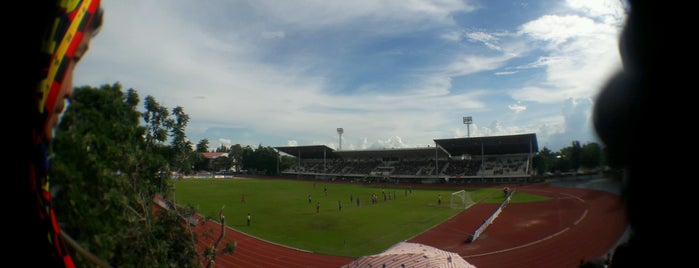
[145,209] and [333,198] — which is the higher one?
[145,209]

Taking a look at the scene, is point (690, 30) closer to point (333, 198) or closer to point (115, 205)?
point (115, 205)

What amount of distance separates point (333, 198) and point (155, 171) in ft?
79.4

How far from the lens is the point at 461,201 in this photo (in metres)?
19.4

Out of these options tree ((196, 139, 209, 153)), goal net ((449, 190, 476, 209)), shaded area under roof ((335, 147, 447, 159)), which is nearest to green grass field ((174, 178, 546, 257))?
goal net ((449, 190, 476, 209))

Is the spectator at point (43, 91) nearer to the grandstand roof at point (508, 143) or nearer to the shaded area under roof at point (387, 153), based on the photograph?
the grandstand roof at point (508, 143)

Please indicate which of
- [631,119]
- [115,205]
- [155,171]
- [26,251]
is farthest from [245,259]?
[631,119]

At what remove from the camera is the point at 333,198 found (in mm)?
26266

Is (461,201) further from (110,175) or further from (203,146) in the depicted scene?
(110,175)

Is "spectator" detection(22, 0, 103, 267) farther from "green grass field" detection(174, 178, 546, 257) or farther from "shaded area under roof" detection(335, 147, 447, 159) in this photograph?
"shaded area under roof" detection(335, 147, 447, 159)

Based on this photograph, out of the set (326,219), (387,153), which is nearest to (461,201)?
(326,219)

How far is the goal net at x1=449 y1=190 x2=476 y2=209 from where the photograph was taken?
1794cm

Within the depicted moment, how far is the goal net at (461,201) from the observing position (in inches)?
706

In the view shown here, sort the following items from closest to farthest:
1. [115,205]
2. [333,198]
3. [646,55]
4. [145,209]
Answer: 1. [646,55]
2. [115,205]
3. [145,209]
4. [333,198]

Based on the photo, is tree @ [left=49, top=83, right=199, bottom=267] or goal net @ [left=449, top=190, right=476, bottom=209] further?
goal net @ [left=449, top=190, right=476, bottom=209]
